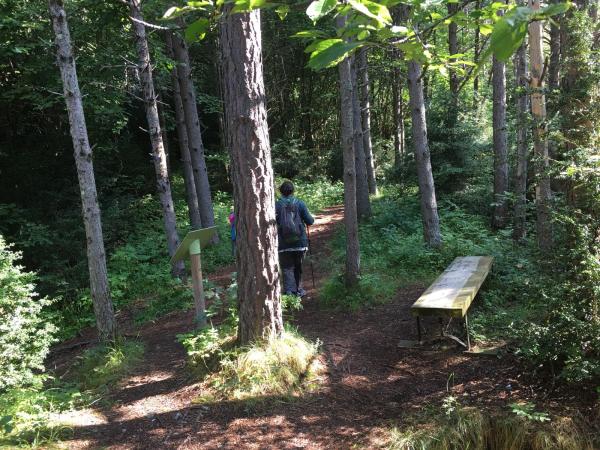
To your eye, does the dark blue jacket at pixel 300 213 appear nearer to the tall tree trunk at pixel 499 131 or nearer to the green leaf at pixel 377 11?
the tall tree trunk at pixel 499 131

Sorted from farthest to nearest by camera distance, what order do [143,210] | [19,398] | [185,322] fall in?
1. [143,210]
2. [185,322]
3. [19,398]

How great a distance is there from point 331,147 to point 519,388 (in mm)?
22497

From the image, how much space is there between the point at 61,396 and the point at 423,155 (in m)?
7.40

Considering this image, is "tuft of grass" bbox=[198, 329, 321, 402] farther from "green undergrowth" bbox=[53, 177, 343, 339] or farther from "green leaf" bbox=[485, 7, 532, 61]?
"green leaf" bbox=[485, 7, 532, 61]

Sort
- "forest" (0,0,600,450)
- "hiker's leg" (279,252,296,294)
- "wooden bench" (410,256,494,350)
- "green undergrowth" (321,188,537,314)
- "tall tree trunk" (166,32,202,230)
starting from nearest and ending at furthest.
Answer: "forest" (0,0,600,450) → "wooden bench" (410,256,494,350) → "green undergrowth" (321,188,537,314) → "hiker's leg" (279,252,296,294) → "tall tree trunk" (166,32,202,230)

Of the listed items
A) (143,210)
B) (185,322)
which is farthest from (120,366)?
(143,210)

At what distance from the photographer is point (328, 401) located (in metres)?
4.52

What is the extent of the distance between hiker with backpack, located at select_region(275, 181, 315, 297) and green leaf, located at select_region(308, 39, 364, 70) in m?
5.58

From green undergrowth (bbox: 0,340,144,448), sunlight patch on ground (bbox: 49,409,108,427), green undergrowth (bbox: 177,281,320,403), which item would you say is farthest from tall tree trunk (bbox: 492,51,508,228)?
sunlight patch on ground (bbox: 49,409,108,427)

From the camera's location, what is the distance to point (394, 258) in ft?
30.7

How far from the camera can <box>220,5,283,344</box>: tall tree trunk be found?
4.68m

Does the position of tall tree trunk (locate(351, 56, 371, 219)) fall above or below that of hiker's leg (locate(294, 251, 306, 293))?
above

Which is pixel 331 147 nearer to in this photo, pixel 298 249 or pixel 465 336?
pixel 298 249

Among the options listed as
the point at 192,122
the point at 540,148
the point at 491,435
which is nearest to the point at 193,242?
the point at 491,435
